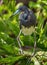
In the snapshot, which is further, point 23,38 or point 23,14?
point 23,38

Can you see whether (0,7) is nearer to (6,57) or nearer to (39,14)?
(39,14)

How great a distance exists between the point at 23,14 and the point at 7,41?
0.44 meters

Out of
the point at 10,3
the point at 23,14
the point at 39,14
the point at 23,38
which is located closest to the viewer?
the point at 23,14

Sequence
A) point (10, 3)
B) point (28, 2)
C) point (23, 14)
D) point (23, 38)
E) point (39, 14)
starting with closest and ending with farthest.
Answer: point (23, 14)
point (23, 38)
point (10, 3)
point (39, 14)
point (28, 2)

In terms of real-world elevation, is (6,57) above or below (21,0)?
below

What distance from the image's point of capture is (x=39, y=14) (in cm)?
325

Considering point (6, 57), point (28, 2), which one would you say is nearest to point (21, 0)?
point (28, 2)

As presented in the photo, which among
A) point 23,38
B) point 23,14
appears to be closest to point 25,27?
point 23,14

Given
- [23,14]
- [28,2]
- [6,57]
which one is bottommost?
[6,57]

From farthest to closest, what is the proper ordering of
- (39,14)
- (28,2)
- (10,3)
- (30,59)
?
(28,2), (39,14), (10,3), (30,59)

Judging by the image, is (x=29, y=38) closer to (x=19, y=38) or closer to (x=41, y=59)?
(x=19, y=38)

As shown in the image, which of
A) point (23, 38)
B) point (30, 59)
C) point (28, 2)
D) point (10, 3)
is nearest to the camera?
point (30, 59)

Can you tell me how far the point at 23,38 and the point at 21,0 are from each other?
3.56 feet

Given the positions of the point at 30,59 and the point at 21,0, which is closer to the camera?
the point at 30,59
